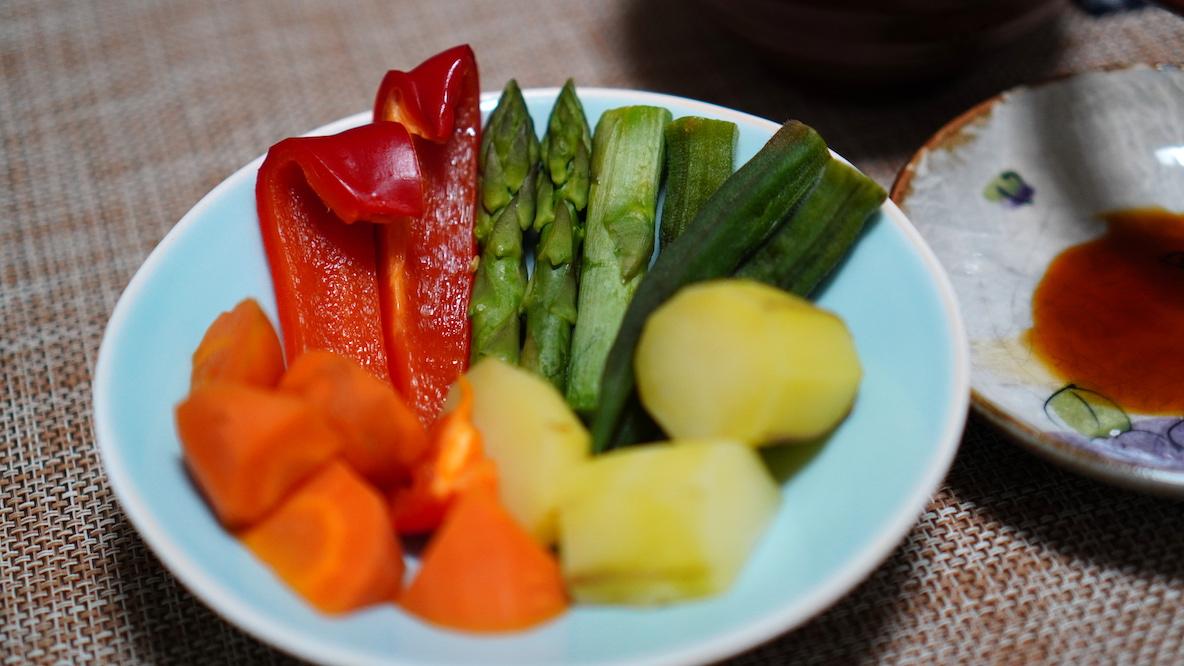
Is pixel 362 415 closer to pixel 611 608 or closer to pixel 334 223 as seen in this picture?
pixel 611 608

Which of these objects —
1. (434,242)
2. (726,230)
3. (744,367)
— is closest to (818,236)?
(726,230)

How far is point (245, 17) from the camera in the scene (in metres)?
3.37

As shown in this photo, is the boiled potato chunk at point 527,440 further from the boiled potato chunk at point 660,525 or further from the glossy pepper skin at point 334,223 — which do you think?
the glossy pepper skin at point 334,223

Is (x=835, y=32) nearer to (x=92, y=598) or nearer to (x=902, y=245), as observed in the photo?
(x=902, y=245)

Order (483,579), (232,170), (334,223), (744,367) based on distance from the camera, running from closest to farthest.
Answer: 1. (483,579)
2. (744,367)
3. (334,223)
4. (232,170)

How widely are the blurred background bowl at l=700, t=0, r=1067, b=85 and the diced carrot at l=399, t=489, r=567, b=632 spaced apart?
1622mm

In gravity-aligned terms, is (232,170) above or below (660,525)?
below

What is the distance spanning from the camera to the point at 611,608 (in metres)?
1.30

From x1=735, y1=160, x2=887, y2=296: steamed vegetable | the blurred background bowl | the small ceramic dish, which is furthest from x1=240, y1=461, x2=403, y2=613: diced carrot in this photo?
the blurred background bowl

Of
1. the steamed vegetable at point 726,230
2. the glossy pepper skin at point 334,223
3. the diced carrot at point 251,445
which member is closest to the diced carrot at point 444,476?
the diced carrot at point 251,445

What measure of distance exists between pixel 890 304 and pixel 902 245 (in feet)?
0.41

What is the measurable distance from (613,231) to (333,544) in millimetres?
857

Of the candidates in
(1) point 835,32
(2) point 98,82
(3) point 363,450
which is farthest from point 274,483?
(2) point 98,82

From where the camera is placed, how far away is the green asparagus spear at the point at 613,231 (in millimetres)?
1704
